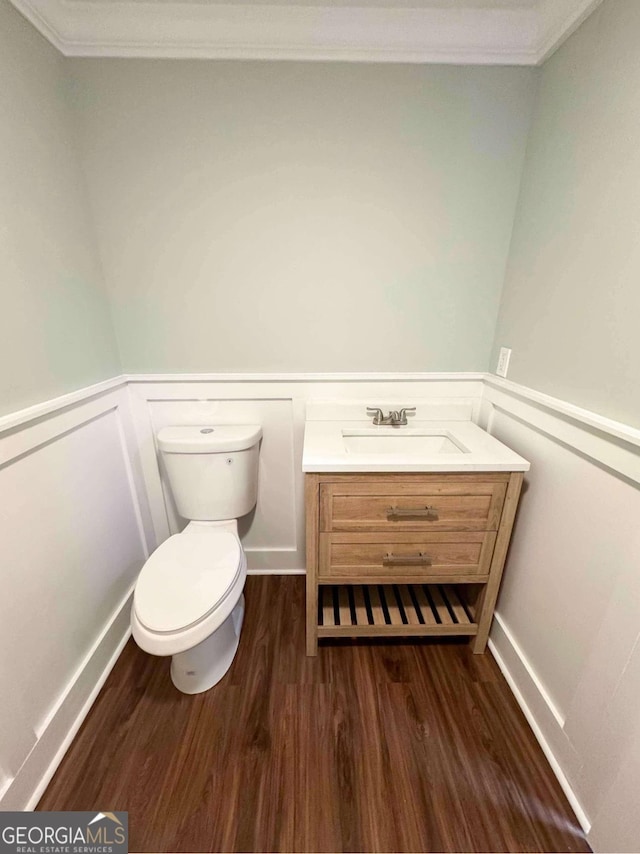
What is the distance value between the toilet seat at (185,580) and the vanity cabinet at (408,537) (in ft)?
0.98

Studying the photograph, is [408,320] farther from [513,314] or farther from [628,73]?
[628,73]

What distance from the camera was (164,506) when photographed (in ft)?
5.18

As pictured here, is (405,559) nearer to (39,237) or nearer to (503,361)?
(503,361)

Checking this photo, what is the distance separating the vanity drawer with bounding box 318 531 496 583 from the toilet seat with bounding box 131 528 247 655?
33 centimetres

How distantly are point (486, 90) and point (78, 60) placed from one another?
1319 millimetres

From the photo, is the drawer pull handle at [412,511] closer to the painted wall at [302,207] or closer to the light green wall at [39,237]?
the painted wall at [302,207]

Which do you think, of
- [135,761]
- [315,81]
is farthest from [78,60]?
[135,761]

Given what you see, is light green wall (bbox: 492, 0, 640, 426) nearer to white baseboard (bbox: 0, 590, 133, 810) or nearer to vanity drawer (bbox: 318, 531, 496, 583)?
vanity drawer (bbox: 318, 531, 496, 583)

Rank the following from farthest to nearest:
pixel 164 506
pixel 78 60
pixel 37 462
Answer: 1. pixel 164 506
2. pixel 78 60
3. pixel 37 462

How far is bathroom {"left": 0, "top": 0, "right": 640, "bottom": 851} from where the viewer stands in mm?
861

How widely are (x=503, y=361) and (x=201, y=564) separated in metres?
1.34

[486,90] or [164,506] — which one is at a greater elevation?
[486,90]

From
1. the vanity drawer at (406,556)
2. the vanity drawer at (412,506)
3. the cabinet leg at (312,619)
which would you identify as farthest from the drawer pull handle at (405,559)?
the cabinet leg at (312,619)

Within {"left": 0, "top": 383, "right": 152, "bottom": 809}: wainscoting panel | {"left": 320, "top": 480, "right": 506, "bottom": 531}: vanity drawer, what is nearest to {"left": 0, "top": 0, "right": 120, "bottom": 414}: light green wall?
{"left": 0, "top": 383, "right": 152, "bottom": 809}: wainscoting panel
